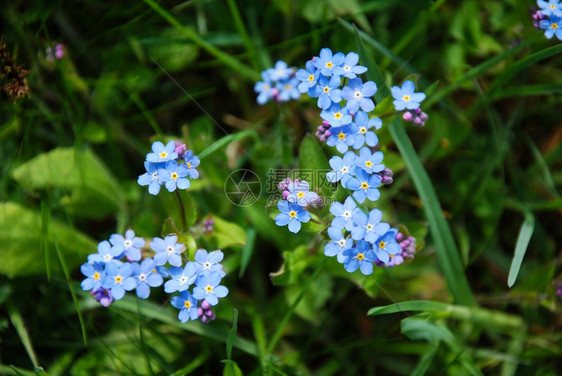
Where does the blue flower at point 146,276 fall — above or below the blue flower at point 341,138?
below

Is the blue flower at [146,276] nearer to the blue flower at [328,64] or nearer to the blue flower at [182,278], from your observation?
the blue flower at [182,278]

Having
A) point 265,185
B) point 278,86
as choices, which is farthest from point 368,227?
point 278,86

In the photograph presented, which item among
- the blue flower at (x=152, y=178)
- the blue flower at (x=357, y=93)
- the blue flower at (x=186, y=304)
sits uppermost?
the blue flower at (x=357, y=93)

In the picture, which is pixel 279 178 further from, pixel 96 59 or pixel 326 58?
pixel 96 59

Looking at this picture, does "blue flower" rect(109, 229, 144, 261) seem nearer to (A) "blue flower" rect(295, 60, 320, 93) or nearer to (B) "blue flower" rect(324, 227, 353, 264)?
(B) "blue flower" rect(324, 227, 353, 264)

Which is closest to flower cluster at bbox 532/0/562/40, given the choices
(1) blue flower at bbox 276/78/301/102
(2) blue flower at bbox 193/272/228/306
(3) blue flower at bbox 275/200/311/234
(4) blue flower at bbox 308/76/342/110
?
(4) blue flower at bbox 308/76/342/110

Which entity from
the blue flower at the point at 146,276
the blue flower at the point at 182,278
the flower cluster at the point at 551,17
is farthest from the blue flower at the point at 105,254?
the flower cluster at the point at 551,17

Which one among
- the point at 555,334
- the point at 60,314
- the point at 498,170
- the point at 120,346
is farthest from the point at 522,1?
the point at 60,314
